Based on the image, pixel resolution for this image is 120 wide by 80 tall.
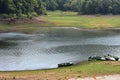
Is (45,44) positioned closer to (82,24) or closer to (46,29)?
(46,29)

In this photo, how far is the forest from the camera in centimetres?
12306

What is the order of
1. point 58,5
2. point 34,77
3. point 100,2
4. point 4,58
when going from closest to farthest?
point 34,77, point 4,58, point 100,2, point 58,5

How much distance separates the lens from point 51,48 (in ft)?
234

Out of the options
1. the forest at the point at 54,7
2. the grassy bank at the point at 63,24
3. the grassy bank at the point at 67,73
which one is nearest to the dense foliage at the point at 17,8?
the forest at the point at 54,7

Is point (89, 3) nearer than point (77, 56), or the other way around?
point (77, 56)

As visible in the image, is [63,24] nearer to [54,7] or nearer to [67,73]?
[54,7]

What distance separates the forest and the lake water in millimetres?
25624

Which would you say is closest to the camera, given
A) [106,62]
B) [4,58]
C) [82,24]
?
[106,62]

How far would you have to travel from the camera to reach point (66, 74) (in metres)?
44.1

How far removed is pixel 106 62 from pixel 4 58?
1911 cm

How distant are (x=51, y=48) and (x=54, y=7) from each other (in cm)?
11735

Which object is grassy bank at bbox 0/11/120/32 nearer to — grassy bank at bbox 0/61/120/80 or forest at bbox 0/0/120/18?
forest at bbox 0/0/120/18

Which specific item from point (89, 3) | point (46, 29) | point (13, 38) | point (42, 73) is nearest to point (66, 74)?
point (42, 73)

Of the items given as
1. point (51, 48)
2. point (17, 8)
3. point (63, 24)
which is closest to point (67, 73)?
point (51, 48)
